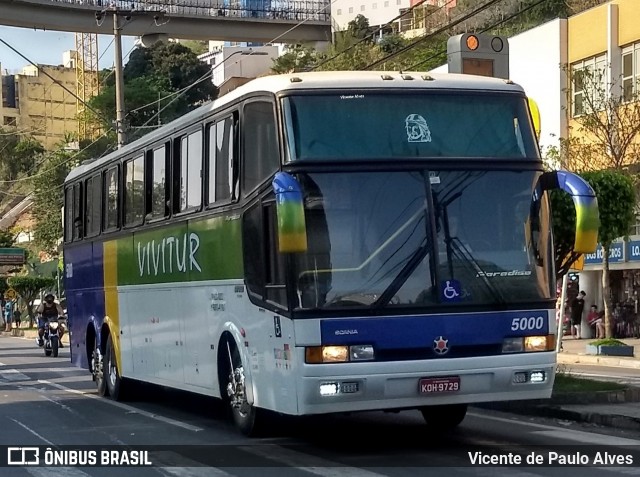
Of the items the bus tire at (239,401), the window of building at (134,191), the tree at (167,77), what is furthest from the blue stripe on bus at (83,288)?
the tree at (167,77)

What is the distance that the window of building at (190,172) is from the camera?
1334cm

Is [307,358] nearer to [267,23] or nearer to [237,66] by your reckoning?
[267,23]

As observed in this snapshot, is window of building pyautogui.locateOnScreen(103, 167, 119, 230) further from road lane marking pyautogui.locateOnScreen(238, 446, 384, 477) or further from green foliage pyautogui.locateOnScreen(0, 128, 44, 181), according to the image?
green foliage pyautogui.locateOnScreen(0, 128, 44, 181)

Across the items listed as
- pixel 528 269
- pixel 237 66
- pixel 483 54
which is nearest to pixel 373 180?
pixel 528 269

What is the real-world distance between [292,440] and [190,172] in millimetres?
3399

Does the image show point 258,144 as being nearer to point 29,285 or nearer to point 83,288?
point 83,288

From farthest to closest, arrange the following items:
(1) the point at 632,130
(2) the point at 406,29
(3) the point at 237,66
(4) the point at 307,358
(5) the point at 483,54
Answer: (3) the point at 237,66 < (2) the point at 406,29 < (1) the point at 632,130 < (5) the point at 483,54 < (4) the point at 307,358

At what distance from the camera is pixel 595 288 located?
1473 inches

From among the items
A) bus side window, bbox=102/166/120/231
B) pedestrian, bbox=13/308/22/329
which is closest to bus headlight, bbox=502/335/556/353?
bus side window, bbox=102/166/120/231

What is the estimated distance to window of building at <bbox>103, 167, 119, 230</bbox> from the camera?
17641 millimetres

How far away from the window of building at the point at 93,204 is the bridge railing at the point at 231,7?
35.7 metres

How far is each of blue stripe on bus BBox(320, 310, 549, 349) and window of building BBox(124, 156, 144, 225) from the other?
6.25 meters

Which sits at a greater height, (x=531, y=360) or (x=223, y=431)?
(x=531, y=360)

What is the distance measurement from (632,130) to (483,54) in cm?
1150
